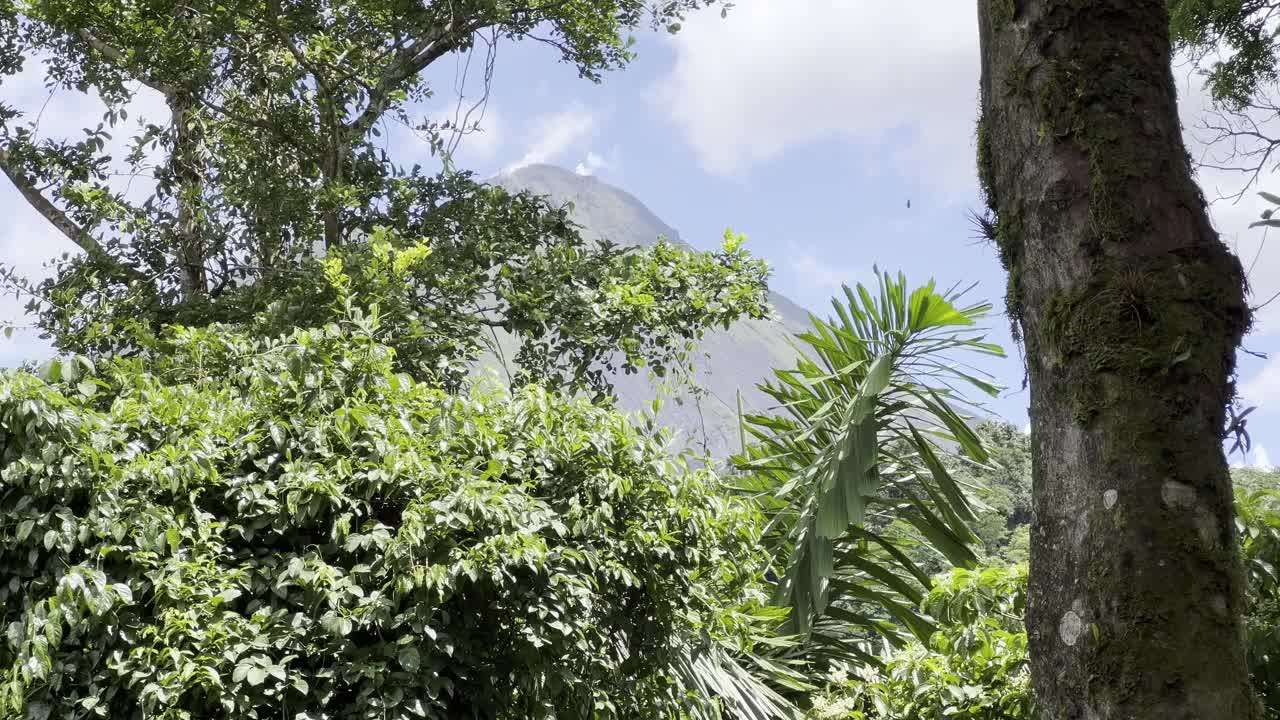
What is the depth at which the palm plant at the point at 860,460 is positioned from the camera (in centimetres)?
564

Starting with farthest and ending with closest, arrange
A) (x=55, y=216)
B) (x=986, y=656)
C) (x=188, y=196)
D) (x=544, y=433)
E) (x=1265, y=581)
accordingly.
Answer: (x=55, y=216)
(x=188, y=196)
(x=544, y=433)
(x=986, y=656)
(x=1265, y=581)

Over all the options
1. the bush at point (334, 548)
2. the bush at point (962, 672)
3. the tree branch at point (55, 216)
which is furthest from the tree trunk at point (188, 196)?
the bush at point (962, 672)

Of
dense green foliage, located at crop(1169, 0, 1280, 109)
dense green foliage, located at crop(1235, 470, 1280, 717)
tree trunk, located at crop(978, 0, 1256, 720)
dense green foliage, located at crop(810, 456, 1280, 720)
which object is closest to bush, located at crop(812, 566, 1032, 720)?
dense green foliage, located at crop(810, 456, 1280, 720)

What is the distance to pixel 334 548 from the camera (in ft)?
12.5

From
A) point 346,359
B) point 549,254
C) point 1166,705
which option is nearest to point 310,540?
point 346,359

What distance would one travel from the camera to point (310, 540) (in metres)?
3.92

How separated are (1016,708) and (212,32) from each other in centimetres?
703

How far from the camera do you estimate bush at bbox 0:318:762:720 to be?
3469 mm

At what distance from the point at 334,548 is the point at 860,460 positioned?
2.91 m

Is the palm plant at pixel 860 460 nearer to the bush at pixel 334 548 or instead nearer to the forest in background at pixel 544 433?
the forest in background at pixel 544 433

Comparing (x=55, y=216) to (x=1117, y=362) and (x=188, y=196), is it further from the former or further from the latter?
(x=1117, y=362)

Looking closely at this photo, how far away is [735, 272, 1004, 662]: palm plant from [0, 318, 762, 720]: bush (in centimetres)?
118

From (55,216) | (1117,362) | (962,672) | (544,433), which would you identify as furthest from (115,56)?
(1117,362)

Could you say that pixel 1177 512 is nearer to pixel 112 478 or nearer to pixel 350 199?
pixel 112 478
